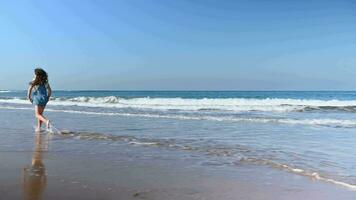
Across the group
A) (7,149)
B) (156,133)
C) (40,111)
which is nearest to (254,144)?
(156,133)

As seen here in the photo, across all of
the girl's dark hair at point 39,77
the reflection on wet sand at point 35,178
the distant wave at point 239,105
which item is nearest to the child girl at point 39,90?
the girl's dark hair at point 39,77

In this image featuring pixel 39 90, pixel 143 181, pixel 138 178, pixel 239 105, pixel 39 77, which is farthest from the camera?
pixel 239 105

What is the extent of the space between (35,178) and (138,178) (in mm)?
1420

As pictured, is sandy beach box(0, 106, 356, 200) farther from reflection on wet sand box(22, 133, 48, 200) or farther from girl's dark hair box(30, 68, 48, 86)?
girl's dark hair box(30, 68, 48, 86)

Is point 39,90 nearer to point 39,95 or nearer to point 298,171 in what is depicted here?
point 39,95

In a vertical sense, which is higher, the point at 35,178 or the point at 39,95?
the point at 39,95

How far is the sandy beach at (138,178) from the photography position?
539 centimetres

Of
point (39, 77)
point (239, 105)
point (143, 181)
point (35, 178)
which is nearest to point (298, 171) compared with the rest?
point (143, 181)

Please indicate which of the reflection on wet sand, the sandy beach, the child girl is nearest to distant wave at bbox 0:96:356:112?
the child girl

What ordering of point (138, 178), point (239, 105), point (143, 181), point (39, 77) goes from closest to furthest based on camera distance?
point (143, 181), point (138, 178), point (39, 77), point (239, 105)

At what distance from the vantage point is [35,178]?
20.2 feet

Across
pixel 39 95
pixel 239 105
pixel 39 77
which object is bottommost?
pixel 239 105

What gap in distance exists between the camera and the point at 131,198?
16.9 feet

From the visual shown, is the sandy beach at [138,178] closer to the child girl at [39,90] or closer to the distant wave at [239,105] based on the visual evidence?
the child girl at [39,90]
